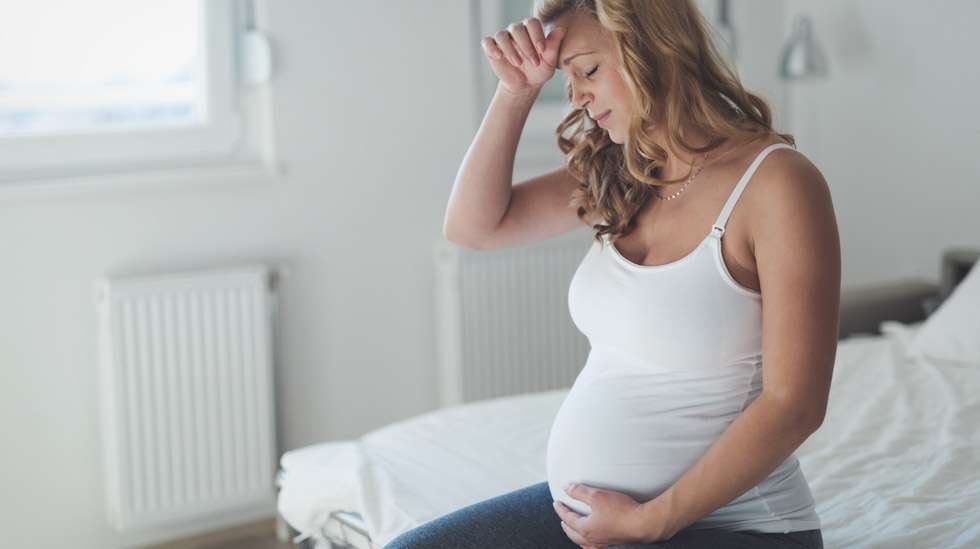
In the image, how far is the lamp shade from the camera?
3.49 m

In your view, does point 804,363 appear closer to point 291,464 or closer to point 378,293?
point 291,464

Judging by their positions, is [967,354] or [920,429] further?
[967,354]

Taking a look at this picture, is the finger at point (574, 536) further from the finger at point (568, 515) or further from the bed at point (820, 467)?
the bed at point (820, 467)

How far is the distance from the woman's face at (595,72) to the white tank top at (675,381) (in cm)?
19

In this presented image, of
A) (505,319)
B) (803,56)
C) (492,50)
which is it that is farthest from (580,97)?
(803,56)

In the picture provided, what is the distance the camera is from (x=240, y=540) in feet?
9.89

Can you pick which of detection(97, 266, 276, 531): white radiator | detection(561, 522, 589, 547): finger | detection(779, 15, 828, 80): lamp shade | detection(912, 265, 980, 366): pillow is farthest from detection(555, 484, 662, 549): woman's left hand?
detection(779, 15, 828, 80): lamp shade

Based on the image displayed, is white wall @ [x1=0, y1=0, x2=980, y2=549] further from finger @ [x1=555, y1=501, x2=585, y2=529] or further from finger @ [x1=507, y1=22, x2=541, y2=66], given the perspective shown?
finger @ [x1=555, y1=501, x2=585, y2=529]

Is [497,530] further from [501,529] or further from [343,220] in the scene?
[343,220]

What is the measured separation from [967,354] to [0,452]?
89.8 inches

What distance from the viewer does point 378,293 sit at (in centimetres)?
318

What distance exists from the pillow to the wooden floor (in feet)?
5.41

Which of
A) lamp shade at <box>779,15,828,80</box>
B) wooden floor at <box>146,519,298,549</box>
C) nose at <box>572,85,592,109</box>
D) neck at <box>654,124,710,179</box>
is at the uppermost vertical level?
lamp shade at <box>779,15,828,80</box>

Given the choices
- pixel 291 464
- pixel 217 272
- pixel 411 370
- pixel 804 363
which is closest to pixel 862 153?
pixel 411 370
